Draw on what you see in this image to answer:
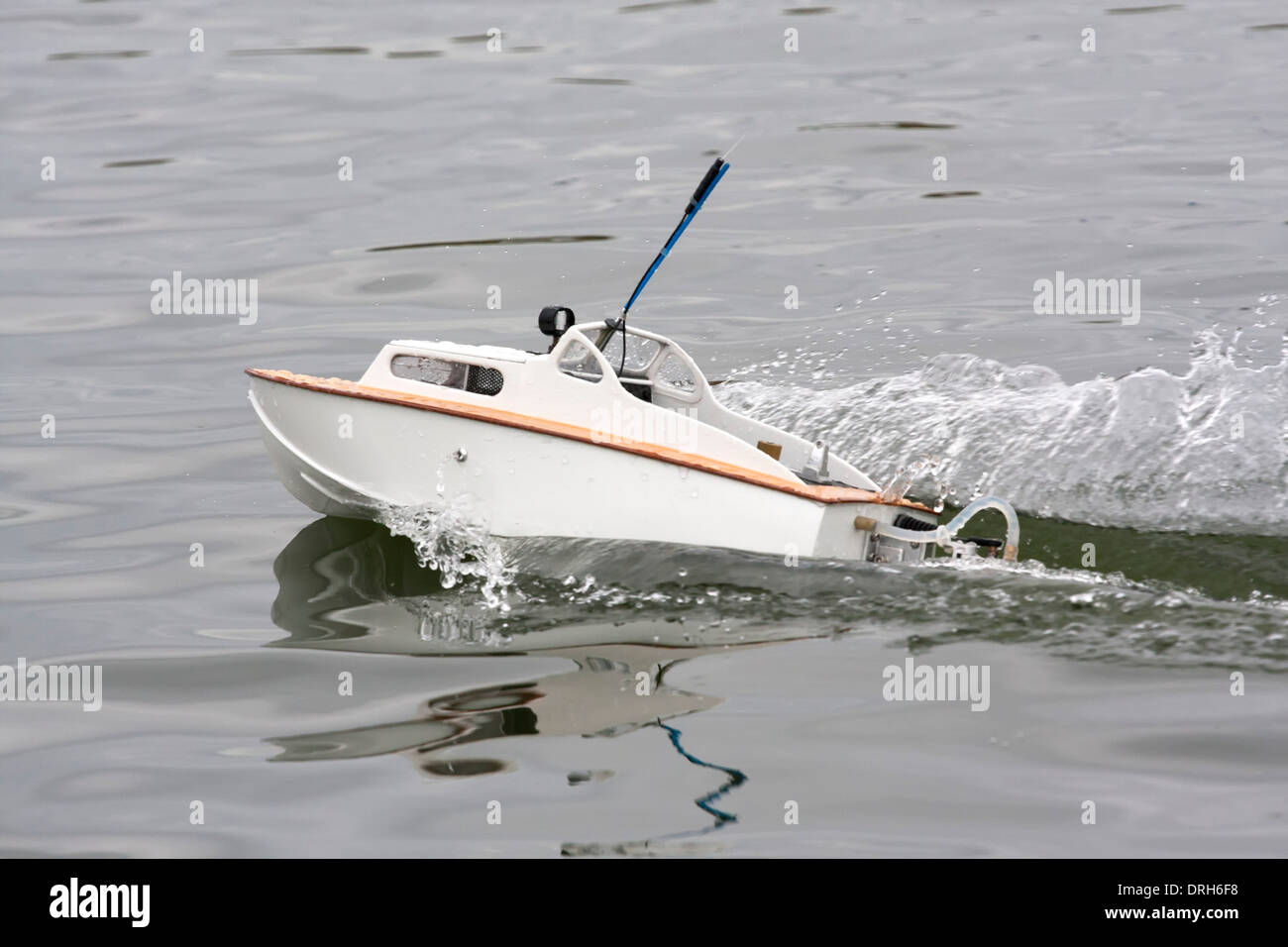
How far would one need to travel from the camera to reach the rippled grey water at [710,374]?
929cm

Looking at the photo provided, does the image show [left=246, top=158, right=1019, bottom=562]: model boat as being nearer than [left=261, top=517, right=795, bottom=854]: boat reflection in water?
No

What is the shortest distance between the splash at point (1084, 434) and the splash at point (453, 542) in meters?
3.92

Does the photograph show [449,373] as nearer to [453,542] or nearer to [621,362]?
[453,542]

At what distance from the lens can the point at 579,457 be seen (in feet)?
39.0

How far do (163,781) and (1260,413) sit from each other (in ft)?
34.1

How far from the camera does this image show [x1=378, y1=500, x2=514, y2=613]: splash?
40.2 ft

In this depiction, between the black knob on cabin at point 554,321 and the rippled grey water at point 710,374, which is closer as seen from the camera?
the rippled grey water at point 710,374

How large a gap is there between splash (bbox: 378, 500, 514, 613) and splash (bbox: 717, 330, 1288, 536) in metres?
3.92

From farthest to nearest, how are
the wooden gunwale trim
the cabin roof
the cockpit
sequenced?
the cabin roof < the cockpit < the wooden gunwale trim

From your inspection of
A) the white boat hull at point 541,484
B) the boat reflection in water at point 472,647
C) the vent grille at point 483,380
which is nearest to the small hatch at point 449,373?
the vent grille at point 483,380

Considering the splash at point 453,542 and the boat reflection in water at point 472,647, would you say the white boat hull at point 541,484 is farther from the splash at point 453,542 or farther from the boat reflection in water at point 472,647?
the boat reflection in water at point 472,647

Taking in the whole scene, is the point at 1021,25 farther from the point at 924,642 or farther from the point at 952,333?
the point at 924,642

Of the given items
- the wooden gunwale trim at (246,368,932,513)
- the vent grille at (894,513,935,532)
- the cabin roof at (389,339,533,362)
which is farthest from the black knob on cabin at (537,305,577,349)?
the vent grille at (894,513,935,532)

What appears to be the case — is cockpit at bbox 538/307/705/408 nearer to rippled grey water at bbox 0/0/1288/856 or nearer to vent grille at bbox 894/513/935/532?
rippled grey water at bbox 0/0/1288/856
